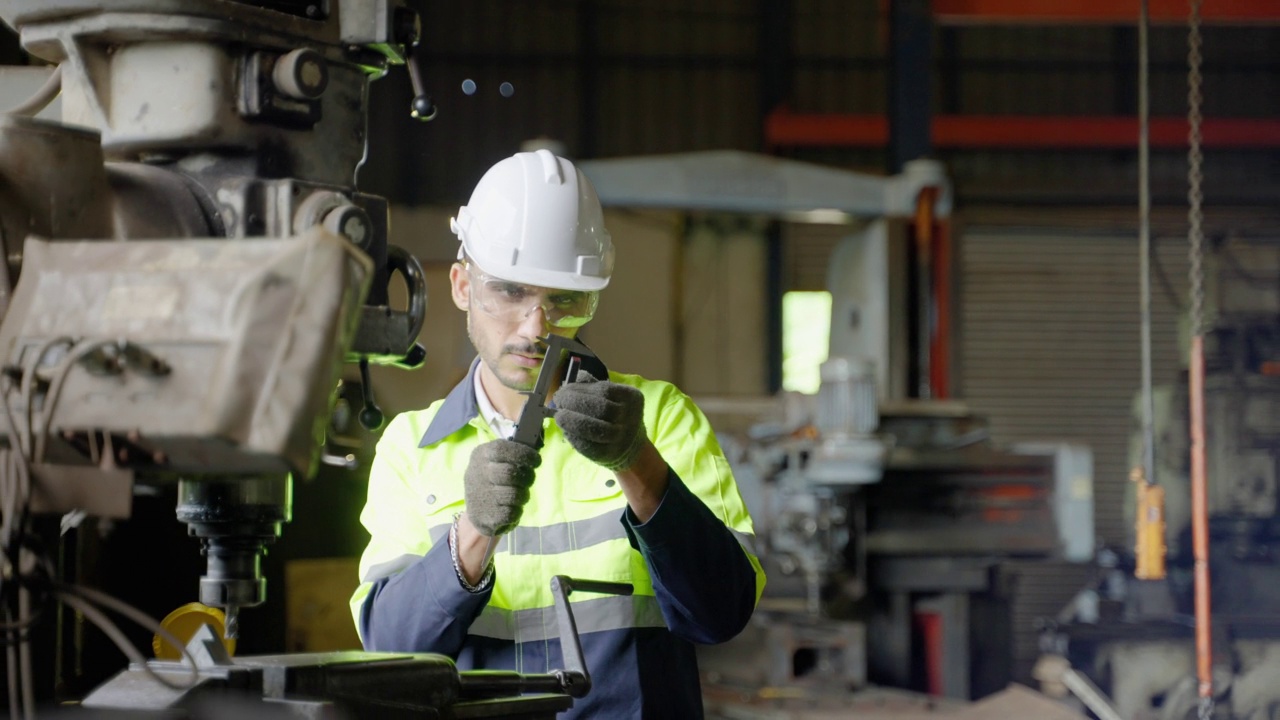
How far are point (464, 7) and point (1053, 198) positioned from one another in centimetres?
488

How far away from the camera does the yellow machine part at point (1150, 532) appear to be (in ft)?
11.0

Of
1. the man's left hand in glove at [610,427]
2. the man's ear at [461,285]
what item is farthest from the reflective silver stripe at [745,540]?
the man's ear at [461,285]

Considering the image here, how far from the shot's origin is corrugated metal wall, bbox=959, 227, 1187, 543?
9.97 meters

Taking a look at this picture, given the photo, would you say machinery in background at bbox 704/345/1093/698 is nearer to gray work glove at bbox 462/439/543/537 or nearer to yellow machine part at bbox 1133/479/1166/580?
yellow machine part at bbox 1133/479/1166/580

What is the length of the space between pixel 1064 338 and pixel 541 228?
8.84 meters

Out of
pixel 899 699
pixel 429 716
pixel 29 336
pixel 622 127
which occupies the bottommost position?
pixel 899 699

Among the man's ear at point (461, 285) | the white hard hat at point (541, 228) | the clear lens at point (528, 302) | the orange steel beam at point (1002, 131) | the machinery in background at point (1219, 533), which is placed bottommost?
the machinery in background at point (1219, 533)

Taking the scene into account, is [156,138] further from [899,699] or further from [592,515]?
[899,699]

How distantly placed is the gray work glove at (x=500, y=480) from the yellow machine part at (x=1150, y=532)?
2.29m

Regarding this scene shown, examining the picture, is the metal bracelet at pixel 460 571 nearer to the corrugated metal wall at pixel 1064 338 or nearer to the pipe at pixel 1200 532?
the pipe at pixel 1200 532

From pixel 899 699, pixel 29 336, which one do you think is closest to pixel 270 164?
pixel 29 336

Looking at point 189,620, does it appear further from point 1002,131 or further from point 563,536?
point 1002,131

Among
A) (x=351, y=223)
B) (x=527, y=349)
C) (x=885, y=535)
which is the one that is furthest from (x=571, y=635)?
A: (x=885, y=535)

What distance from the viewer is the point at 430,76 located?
10797 millimetres
